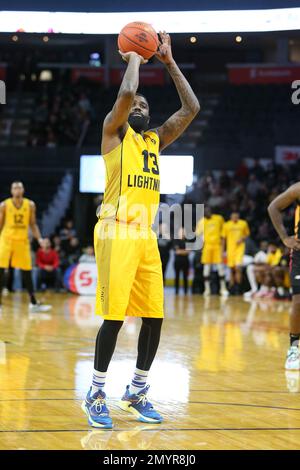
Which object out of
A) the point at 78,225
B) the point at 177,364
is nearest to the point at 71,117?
the point at 78,225

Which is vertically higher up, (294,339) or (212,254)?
(212,254)

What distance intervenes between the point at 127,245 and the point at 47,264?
13299mm

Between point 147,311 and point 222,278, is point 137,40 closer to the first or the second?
point 147,311

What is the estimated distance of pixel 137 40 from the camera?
5.63 meters

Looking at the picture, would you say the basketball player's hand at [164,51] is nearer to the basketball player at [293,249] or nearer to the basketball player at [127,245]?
the basketball player at [127,245]

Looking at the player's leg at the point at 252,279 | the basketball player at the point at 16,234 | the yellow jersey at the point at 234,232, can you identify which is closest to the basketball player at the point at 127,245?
the basketball player at the point at 16,234

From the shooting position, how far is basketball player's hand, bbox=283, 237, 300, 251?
7.96 metres

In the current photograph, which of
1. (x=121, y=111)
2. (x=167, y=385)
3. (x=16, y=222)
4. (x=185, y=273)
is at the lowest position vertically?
(x=167, y=385)

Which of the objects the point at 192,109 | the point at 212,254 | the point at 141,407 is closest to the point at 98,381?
the point at 141,407

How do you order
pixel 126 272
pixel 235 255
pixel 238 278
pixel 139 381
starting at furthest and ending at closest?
1. pixel 238 278
2. pixel 235 255
3. pixel 139 381
4. pixel 126 272

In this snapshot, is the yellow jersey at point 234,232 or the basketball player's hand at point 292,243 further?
the yellow jersey at point 234,232

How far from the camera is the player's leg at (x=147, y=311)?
18.2ft

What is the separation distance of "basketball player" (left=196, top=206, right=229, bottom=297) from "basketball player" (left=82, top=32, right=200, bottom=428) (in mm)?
12979

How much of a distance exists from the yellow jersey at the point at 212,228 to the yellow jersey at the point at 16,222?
601 cm
